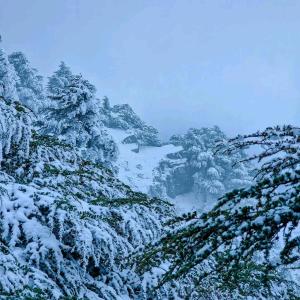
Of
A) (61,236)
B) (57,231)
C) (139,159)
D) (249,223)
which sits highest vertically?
(139,159)

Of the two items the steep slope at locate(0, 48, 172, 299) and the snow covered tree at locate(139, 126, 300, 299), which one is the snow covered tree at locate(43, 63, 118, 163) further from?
the snow covered tree at locate(139, 126, 300, 299)

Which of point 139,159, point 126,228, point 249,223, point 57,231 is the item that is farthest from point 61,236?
point 139,159

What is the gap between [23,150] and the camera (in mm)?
7852

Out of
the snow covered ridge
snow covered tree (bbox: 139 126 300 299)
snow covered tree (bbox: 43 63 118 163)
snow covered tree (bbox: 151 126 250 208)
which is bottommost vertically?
snow covered tree (bbox: 139 126 300 299)

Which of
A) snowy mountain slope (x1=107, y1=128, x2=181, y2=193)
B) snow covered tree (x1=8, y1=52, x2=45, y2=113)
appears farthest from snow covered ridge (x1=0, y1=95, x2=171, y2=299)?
snowy mountain slope (x1=107, y1=128, x2=181, y2=193)

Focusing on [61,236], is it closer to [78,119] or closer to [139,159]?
[78,119]

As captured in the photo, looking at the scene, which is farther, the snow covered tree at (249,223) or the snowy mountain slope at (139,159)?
the snowy mountain slope at (139,159)

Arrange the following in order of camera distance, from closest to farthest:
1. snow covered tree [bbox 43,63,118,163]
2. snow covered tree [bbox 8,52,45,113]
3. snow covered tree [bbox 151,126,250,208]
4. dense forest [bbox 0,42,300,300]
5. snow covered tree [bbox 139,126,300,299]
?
snow covered tree [bbox 139,126,300,299]
dense forest [bbox 0,42,300,300]
snow covered tree [bbox 43,63,118,163]
snow covered tree [bbox 8,52,45,113]
snow covered tree [bbox 151,126,250,208]

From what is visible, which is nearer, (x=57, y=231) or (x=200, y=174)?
(x=57, y=231)

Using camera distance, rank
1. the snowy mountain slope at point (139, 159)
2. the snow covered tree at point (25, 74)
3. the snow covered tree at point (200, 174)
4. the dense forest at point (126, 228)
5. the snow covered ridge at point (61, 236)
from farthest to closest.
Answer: the snow covered tree at point (200, 174) → the snowy mountain slope at point (139, 159) → the snow covered tree at point (25, 74) → the snow covered ridge at point (61, 236) → the dense forest at point (126, 228)

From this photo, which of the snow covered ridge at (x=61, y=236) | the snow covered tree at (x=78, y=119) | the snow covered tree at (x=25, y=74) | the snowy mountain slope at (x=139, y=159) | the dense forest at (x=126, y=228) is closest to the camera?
the dense forest at (x=126, y=228)

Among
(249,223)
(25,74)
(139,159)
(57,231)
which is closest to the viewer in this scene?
(249,223)

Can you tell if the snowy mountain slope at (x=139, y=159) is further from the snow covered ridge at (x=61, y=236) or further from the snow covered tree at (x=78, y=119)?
the snow covered ridge at (x=61, y=236)

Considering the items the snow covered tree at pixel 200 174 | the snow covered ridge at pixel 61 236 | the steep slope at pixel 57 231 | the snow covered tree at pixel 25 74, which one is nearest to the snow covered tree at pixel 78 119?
the steep slope at pixel 57 231
